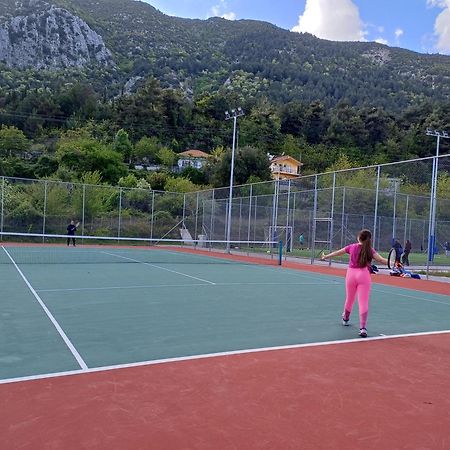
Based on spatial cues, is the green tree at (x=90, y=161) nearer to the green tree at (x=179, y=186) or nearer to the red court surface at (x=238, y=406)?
the green tree at (x=179, y=186)

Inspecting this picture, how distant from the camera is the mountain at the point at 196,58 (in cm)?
10688

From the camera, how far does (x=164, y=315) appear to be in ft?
26.7

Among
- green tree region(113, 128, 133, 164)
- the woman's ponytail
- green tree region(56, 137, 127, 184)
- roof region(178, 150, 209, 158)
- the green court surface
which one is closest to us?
the green court surface

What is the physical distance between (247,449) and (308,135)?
7785 cm

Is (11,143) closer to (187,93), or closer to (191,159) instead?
(191,159)

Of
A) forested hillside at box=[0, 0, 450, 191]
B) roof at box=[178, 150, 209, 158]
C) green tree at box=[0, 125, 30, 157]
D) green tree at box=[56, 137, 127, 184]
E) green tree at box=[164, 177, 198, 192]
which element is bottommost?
green tree at box=[164, 177, 198, 192]

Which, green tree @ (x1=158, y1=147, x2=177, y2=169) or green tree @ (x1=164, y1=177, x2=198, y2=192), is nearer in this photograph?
green tree @ (x1=164, y1=177, x2=198, y2=192)

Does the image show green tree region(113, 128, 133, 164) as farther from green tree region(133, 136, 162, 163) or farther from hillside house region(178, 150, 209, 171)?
hillside house region(178, 150, 209, 171)

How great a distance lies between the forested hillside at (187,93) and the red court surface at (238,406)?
4115cm

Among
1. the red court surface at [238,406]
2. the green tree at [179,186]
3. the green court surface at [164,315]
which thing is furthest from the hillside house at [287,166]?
the red court surface at [238,406]

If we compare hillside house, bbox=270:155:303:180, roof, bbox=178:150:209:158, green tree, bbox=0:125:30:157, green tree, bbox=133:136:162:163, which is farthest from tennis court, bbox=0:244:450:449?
hillside house, bbox=270:155:303:180

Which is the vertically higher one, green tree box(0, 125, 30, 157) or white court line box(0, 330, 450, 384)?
green tree box(0, 125, 30, 157)

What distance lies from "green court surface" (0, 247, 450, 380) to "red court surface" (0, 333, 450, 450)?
66 cm

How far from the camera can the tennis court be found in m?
3.70
